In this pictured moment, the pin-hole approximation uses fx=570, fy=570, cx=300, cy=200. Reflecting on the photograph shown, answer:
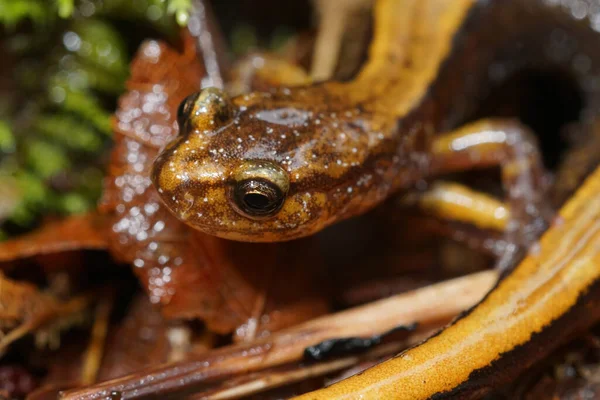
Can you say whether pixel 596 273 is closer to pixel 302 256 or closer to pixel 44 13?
pixel 302 256

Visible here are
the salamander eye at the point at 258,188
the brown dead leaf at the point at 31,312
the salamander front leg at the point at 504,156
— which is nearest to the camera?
the salamander eye at the point at 258,188

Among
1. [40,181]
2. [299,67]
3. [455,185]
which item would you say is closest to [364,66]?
[299,67]

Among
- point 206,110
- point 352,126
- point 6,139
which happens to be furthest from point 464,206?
point 6,139

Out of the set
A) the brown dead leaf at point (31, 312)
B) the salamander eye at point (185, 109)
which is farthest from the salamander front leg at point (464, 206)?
the brown dead leaf at point (31, 312)

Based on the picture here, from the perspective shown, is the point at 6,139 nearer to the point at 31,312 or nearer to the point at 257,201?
the point at 31,312

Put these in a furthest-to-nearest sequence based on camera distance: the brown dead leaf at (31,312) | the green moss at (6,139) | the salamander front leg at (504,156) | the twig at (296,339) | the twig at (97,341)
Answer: the salamander front leg at (504,156), the green moss at (6,139), the twig at (97,341), the brown dead leaf at (31,312), the twig at (296,339)

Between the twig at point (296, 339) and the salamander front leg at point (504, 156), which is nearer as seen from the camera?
the twig at point (296, 339)

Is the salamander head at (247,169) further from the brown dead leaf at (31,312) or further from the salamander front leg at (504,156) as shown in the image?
the salamander front leg at (504,156)
